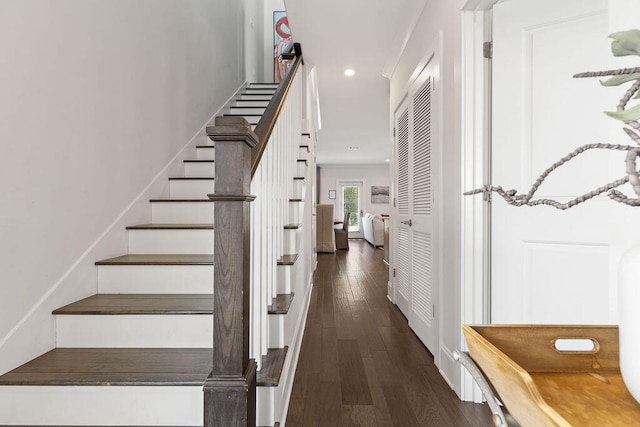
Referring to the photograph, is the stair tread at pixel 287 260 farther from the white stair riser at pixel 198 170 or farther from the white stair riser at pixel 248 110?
the white stair riser at pixel 248 110

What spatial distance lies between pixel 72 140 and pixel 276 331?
132 centimetres

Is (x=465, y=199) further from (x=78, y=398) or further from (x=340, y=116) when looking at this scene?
(x=340, y=116)

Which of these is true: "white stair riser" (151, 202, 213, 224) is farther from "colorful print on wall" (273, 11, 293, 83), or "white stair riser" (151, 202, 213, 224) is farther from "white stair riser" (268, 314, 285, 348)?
"colorful print on wall" (273, 11, 293, 83)

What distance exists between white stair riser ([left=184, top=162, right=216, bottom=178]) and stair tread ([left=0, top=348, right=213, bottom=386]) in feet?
5.20

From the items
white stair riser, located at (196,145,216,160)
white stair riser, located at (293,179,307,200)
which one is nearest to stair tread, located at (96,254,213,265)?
white stair riser, located at (293,179,307,200)

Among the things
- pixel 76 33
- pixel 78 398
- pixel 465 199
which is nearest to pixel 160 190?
pixel 76 33

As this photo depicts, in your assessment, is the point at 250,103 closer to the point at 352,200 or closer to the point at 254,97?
the point at 254,97

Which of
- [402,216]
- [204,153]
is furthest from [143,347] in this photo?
[402,216]

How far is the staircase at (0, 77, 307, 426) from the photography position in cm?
120

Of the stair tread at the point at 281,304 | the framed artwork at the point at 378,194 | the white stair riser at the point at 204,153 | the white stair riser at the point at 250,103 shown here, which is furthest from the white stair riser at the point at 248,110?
the framed artwork at the point at 378,194

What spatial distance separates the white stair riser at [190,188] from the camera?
2.49 meters

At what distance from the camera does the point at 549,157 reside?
1.57 m

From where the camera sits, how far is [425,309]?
2.47m

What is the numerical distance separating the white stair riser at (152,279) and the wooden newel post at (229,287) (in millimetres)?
760
